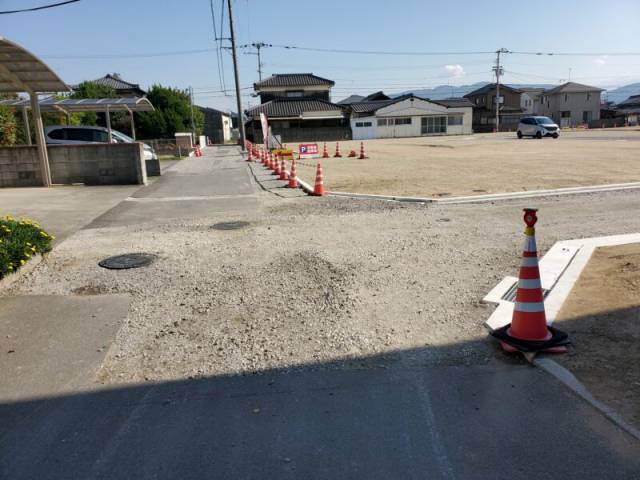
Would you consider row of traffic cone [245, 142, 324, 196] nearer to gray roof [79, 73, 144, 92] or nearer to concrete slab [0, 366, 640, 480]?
concrete slab [0, 366, 640, 480]

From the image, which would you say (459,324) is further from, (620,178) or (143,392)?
(620,178)

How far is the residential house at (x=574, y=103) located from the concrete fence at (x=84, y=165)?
257ft

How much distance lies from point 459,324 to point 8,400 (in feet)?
11.5

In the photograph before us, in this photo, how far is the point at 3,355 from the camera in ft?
13.2

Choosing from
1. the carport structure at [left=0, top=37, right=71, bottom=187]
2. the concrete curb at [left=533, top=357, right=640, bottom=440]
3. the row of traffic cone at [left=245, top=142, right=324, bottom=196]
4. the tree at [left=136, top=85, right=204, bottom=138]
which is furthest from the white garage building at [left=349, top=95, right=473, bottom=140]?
the concrete curb at [left=533, top=357, right=640, bottom=440]

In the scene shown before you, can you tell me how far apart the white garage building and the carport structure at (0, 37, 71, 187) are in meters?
49.0

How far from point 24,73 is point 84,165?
334 centimetres

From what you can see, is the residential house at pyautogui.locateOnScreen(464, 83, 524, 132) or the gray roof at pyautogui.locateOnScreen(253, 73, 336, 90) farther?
the residential house at pyautogui.locateOnScreen(464, 83, 524, 132)

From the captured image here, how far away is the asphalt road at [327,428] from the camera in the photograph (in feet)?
8.61

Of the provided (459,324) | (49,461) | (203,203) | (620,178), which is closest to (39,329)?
(49,461)

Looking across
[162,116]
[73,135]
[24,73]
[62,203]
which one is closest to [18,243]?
[62,203]

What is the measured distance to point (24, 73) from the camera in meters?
12.8

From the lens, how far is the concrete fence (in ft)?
49.4

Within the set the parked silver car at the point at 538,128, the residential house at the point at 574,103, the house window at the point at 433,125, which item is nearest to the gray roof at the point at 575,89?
the residential house at the point at 574,103
